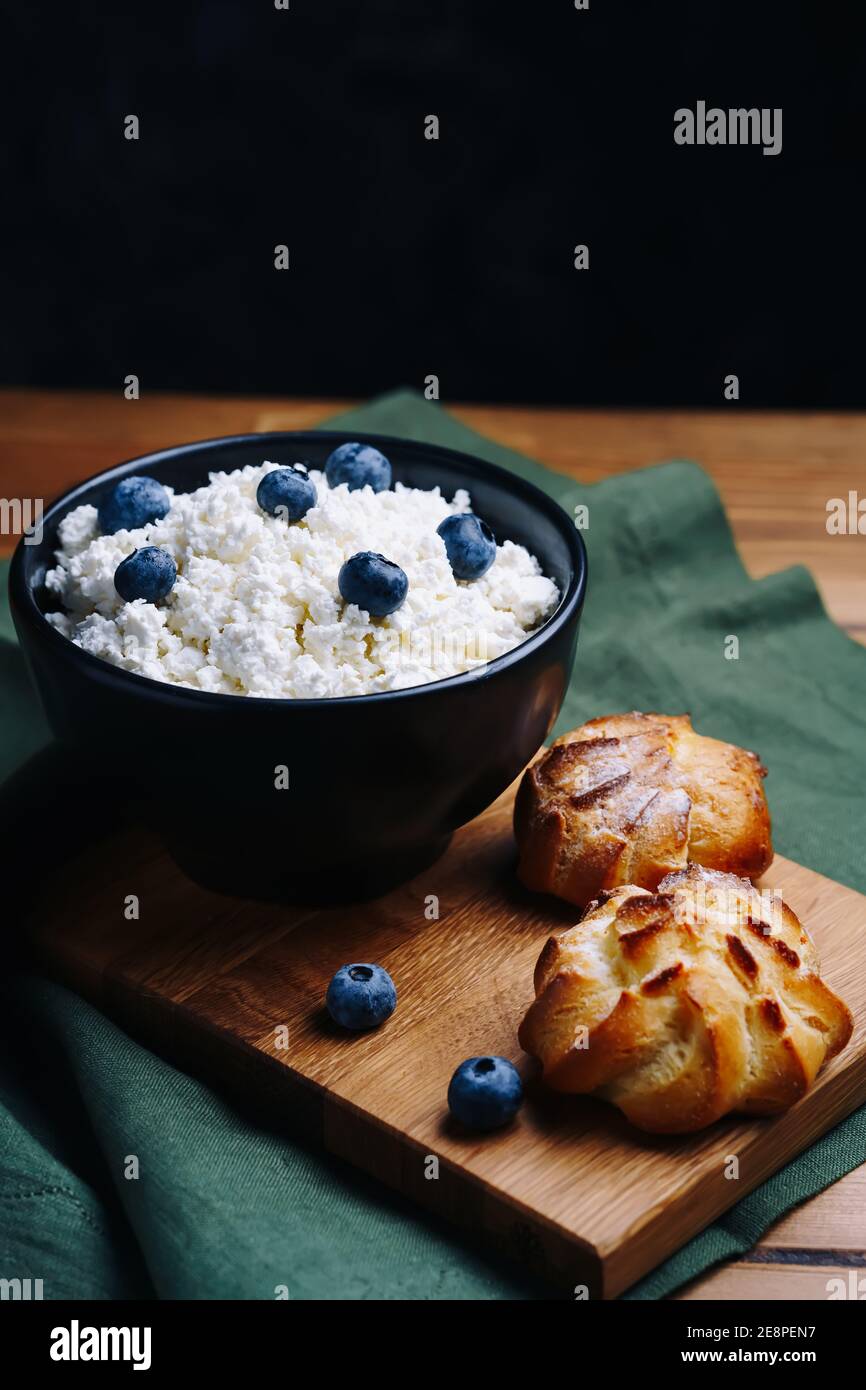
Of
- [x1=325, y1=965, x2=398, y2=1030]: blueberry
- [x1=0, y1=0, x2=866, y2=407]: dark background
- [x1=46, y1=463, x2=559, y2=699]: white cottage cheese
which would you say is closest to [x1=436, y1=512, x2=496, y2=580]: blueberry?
[x1=46, y1=463, x2=559, y2=699]: white cottage cheese

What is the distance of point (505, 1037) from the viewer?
1.75 metres

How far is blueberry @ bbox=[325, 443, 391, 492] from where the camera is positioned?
6.76ft

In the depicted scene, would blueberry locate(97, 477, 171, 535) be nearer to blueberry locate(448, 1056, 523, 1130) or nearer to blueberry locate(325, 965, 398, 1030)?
blueberry locate(325, 965, 398, 1030)

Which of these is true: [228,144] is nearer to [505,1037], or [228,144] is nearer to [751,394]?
[751,394]

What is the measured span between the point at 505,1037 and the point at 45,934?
1.95 feet

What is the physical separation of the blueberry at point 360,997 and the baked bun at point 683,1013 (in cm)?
17

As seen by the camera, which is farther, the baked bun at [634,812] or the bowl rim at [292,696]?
the baked bun at [634,812]

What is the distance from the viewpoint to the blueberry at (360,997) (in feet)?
5.69

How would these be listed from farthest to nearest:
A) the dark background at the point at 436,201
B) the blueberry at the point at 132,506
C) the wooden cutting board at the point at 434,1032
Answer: the dark background at the point at 436,201 → the blueberry at the point at 132,506 → the wooden cutting board at the point at 434,1032

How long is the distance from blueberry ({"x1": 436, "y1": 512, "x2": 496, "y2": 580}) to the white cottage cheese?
0.02m

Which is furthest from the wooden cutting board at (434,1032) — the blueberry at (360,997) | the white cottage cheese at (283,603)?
the white cottage cheese at (283,603)

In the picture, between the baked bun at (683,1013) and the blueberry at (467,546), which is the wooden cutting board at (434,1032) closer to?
the baked bun at (683,1013)

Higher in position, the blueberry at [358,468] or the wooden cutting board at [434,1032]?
the blueberry at [358,468]

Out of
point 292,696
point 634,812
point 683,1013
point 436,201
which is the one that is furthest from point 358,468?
point 436,201
